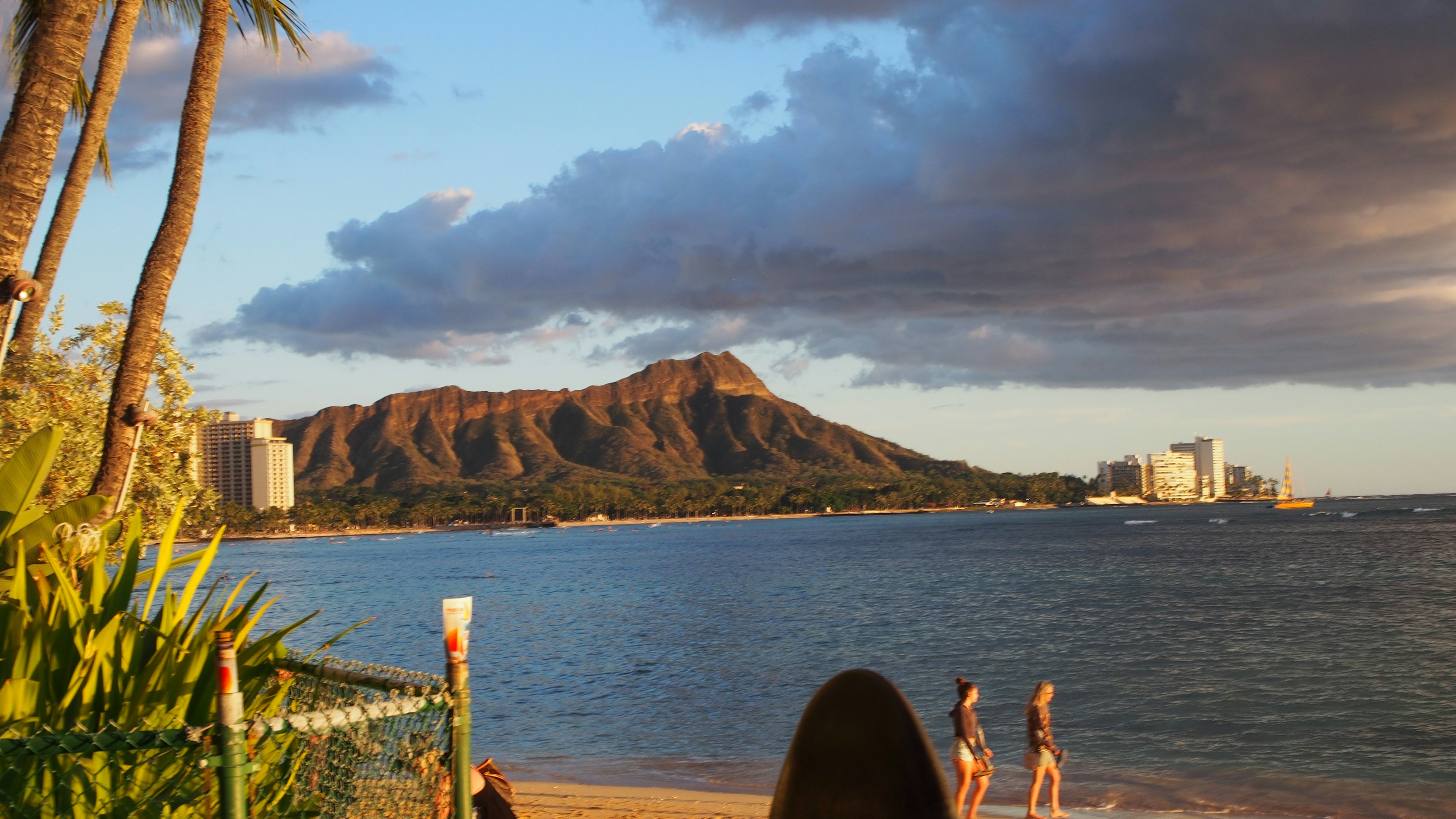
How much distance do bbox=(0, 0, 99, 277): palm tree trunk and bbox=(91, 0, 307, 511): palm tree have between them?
2.24m

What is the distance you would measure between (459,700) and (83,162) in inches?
389

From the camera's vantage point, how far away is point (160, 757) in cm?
419

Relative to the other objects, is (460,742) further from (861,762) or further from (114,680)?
(861,762)

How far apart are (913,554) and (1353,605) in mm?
49041

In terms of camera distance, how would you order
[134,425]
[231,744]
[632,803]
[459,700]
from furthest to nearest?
[632,803]
[134,425]
[459,700]
[231,744]

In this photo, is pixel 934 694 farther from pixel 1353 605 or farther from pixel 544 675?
pixel 1353 605

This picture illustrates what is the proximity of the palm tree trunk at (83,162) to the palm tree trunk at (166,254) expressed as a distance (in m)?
0.70

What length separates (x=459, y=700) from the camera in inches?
154

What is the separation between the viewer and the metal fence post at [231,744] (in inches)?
127

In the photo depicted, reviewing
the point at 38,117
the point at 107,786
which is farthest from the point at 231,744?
the point at 38,117

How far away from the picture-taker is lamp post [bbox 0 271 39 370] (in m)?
6.44

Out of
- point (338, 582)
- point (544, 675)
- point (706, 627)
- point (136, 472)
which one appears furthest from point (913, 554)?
point (136, 472)

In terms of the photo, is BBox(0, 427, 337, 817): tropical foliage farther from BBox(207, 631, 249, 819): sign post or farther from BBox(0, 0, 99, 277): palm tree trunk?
BBox(0, 0, 99, 277): palm tree trunk

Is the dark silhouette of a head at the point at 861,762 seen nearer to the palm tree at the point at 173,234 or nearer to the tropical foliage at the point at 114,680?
the tropical foliage at the point at 114,680
